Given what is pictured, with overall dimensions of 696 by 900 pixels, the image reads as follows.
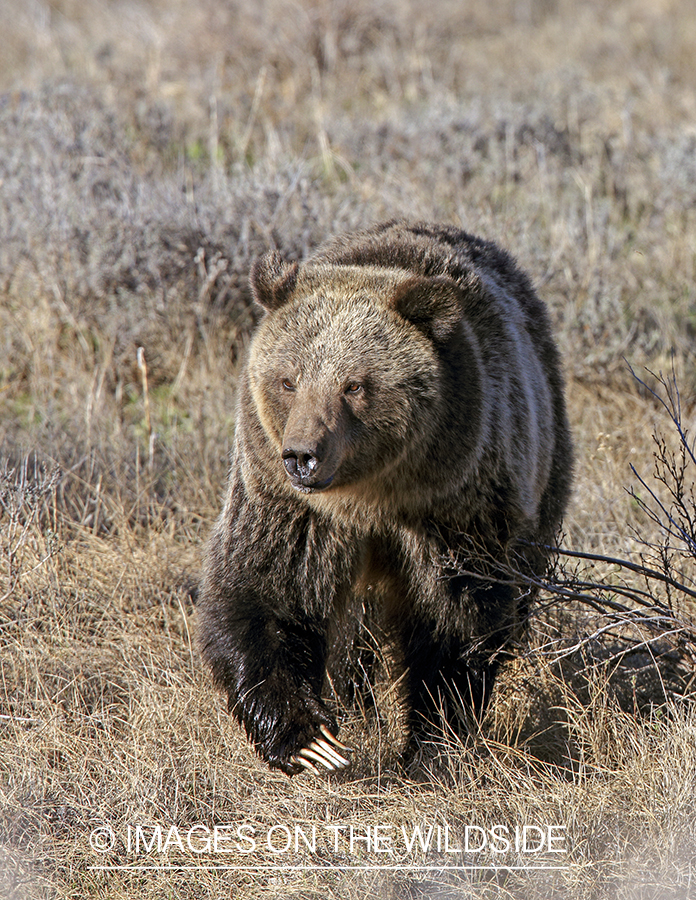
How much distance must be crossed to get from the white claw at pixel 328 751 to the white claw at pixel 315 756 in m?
0.02

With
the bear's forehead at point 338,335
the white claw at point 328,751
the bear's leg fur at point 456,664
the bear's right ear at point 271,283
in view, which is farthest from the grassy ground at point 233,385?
the bear's right ear at point 271,283

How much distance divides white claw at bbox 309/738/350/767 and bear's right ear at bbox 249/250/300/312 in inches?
56.0

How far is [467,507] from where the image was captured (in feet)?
11.0

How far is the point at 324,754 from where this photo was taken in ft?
10.9

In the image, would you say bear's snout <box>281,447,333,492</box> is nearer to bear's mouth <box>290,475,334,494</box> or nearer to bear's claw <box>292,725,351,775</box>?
bear's mouth <box>290,475,334,494</box>

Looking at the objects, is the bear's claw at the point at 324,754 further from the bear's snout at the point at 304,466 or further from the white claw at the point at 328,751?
the bear's snout at the point at 304,466

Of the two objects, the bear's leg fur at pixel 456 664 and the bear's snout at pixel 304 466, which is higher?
the bear's snout at pixel 304 466

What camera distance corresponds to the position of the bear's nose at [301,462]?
2906mm

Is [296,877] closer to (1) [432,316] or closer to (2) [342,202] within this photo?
(1) [432,316]

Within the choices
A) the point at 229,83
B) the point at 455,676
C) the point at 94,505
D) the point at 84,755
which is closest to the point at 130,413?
the point at 94,505

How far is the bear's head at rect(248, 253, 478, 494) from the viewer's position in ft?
10.2

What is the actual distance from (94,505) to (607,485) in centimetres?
248

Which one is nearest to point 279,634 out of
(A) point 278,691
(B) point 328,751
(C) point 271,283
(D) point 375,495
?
(A) point 278,691

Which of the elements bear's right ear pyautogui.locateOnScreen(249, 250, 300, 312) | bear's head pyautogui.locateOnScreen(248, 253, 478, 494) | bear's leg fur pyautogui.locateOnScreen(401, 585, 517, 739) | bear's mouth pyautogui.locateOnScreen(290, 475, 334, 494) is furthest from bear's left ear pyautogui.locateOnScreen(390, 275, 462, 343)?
bear's leg fur pyautogui.locateOnScreen(401, 585, 517, 739)
